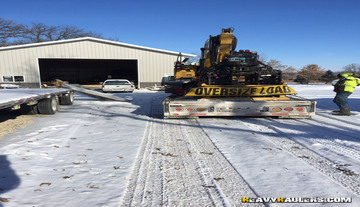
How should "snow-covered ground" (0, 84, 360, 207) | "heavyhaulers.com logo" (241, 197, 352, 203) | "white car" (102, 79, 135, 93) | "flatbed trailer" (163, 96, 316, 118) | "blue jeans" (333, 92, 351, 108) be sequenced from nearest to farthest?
1. "heavyhaulers.com logo" (241, 197, 352, 203)
2. "snow-covered ground" (0, 84, 360, 207)
3. "flatbed trailer" (163, 96, 316, 118)
4. "blue jeans" (333, 92, 351, 108)
5. "white car" (102, 79, 135, 93)

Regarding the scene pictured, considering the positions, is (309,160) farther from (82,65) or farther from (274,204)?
(82,65)

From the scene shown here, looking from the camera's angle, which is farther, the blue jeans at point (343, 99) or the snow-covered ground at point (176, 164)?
the blue jeans at point (343, 99)

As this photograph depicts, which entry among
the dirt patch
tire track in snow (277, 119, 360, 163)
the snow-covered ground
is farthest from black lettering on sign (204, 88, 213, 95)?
the dirt patch

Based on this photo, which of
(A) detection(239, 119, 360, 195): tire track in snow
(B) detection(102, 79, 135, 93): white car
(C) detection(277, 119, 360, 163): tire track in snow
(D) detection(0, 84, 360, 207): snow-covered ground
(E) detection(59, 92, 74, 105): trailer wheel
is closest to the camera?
(D) detection(0, 84, 360, 207): snow-covered ground

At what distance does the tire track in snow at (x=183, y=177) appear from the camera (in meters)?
Result: 2.20

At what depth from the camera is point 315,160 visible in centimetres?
312

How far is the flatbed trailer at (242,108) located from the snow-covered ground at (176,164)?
2.76 ft

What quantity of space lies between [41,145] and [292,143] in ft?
15.9

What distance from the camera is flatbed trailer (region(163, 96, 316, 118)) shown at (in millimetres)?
5910

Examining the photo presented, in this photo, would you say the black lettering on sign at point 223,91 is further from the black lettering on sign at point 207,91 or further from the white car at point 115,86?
the white car at point 115,86

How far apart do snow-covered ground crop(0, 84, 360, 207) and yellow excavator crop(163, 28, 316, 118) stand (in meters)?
0.90

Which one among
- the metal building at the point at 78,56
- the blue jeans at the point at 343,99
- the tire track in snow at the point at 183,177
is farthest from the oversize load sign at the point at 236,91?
the metal building at the point at 78,56

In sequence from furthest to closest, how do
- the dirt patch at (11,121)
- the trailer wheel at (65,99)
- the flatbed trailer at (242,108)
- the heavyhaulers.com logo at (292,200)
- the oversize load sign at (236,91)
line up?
the trailer wheel at (65,99)
the oversize load sign at (236,91)
the flatbed trailer at (242,108)
the dirt patch at (11,121)
the heavyhaulers.com logo at (292,200)

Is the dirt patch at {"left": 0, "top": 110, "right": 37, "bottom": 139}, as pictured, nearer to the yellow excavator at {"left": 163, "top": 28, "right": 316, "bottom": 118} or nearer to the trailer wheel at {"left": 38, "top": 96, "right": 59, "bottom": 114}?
the trailer wheel at {"left": 38, "top": 96, "right": 59, "bottom": 114}
